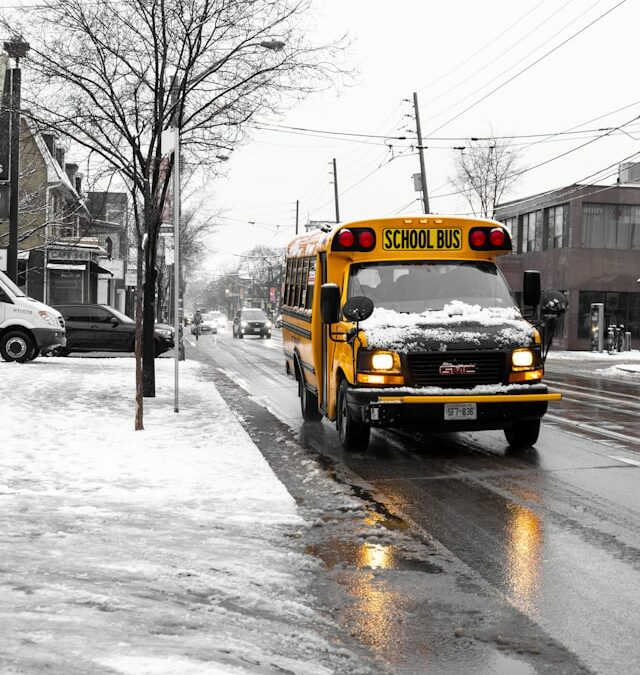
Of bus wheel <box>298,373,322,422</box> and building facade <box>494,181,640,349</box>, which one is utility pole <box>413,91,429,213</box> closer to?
building facade <box>494,181,640,349</box>

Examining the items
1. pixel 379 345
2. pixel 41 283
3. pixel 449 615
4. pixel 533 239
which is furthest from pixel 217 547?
pixel 533 239

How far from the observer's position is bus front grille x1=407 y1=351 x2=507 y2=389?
9.38m

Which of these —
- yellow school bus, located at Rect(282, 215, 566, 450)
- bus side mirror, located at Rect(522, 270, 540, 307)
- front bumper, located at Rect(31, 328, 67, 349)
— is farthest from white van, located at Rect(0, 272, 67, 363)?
bus side mirror, located at Rect(522, 270, 540, 307)

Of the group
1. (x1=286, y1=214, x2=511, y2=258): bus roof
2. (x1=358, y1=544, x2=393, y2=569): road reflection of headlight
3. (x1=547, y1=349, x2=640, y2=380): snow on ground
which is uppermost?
(x1=286, y1=214, x2=511, y2=258): bus roof

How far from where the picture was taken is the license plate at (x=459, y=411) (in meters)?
9.35

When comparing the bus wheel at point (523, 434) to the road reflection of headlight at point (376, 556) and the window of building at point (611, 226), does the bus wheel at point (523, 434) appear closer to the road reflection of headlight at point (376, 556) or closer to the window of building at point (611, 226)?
the road reflection of headlight at point (376, 556)

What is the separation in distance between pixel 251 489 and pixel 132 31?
32.1 feet

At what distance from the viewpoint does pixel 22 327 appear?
2200 cm

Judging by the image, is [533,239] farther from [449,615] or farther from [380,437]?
[449,615]

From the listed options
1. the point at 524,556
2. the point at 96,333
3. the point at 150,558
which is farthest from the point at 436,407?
the point at 96,333

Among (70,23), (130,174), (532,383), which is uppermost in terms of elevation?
(70,23)

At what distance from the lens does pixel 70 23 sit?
1457 cm

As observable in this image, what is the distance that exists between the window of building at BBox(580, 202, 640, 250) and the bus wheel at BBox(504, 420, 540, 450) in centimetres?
3736

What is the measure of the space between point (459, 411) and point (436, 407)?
25 centimetres
